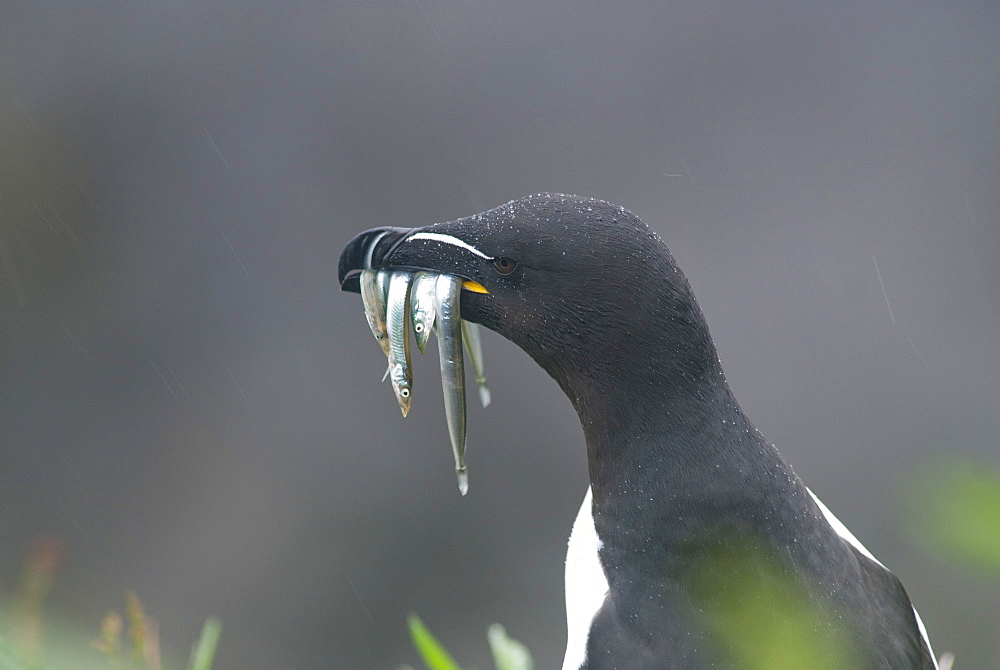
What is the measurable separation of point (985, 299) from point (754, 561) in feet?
10.1

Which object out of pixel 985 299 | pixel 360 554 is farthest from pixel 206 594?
pixel 985 299

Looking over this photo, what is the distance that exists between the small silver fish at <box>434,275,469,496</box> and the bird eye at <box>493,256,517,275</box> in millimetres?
84

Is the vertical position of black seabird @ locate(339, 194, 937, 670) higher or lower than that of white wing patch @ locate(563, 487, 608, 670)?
higher

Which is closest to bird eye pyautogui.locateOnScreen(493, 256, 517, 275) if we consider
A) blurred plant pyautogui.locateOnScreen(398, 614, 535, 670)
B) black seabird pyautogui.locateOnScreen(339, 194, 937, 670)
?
black seabird pyautogui.locateOnScreen(339, 194, 937, 670)

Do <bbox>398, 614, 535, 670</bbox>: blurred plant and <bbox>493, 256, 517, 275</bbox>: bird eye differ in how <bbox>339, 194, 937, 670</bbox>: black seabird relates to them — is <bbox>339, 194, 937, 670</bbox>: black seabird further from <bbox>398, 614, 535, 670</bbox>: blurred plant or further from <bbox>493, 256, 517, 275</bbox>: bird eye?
<bbox>398, 614, 535, 670</bbox>: blurred plant

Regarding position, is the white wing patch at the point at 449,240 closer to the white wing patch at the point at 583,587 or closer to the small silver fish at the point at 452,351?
the small silver fish at the point at 452,351

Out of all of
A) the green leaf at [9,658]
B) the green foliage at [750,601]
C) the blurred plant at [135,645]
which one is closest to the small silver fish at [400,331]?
the green foliage at [750,601]

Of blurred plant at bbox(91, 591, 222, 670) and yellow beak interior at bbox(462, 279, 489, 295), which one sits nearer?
blurred plant at bbox(91, 591, 222, 670)

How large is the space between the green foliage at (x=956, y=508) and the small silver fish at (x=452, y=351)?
132 cm

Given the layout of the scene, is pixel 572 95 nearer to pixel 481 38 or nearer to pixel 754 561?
pixel 481 38

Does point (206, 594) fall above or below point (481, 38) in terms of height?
below

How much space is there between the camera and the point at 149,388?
15.4 feet

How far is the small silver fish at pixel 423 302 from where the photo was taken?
1867 mm

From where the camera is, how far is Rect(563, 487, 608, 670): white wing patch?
1.82 metres
